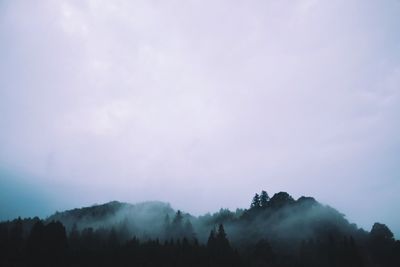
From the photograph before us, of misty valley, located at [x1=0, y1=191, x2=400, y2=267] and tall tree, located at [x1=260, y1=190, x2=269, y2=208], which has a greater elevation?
tall tree, located at [x1=260, y1=190, x2=269, y2=208]

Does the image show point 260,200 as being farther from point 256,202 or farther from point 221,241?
point 221,241

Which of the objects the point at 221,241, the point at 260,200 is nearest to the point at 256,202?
the point at 260,200

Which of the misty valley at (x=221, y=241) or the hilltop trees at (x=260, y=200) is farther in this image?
the hilltop trees at (x=260, y=200)

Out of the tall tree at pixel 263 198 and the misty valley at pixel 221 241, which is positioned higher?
the tall tree at pixel 263 198

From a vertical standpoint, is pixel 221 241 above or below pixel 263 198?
below

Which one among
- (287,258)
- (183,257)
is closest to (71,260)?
(183,257)

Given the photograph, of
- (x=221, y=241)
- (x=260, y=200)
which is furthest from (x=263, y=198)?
(x=221, y=241)

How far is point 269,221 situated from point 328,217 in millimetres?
25287

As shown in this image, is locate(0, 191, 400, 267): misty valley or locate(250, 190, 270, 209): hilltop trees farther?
locate(250, 190, 270, 209): hilltop trees

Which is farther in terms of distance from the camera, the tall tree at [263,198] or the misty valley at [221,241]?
the tall tree at [263,198]

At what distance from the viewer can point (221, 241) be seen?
101 m

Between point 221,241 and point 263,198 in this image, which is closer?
point 221,241

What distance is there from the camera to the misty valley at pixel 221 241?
9531 cm

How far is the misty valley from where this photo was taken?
95312 millimetres
